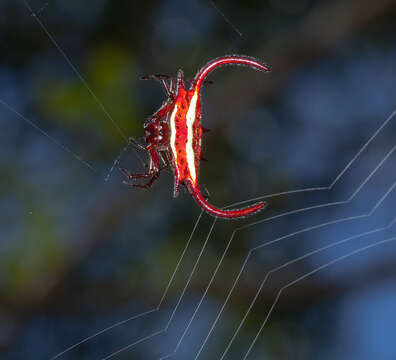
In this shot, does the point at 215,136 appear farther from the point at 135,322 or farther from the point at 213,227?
the point at 135,322

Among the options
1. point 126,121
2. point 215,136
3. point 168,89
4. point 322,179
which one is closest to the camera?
point 168,89

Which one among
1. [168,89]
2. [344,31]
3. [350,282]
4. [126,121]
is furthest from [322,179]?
[168,89]

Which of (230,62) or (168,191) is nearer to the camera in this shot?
(230,62)

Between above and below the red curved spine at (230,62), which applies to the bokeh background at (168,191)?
above

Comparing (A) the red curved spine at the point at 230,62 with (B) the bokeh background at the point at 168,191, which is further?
(B) the bokeh background at the point at 168,191

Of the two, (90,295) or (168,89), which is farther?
(90,295)

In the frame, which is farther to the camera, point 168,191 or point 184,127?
point 168,191

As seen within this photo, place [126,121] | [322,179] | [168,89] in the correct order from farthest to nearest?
[322,179]
[126,121]
[168,89]

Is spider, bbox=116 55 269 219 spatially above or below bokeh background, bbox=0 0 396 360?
below
